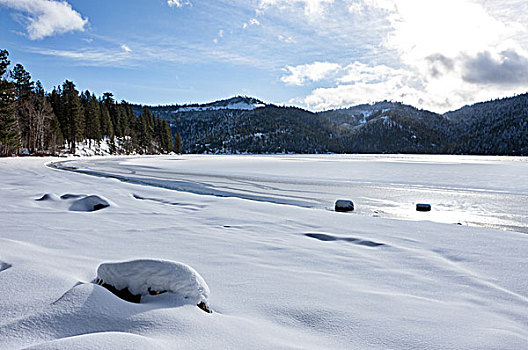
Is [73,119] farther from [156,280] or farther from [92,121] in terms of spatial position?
[156,280]

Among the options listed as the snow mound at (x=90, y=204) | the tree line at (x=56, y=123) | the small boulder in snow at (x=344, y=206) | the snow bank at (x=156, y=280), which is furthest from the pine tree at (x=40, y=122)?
the snow bank at (x=156, y=280)

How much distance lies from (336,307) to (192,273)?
151cm

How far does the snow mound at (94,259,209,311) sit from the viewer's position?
2959 mm

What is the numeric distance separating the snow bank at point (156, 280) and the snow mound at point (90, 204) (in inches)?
262

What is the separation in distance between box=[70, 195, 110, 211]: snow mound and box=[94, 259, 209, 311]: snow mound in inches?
262

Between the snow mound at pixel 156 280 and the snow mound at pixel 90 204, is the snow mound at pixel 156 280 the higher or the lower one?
the higher one

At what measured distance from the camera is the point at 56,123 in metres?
59.5

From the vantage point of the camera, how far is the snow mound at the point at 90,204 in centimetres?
877

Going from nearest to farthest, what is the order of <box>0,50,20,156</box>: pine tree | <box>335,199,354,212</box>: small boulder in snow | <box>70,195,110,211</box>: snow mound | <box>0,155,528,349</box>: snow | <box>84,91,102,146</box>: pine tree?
<box>0,155,528,349</box>: snow < <box>70,195,110,211</box>: snow mound < <box>335,199,354,212</box>: small boulder in snow < <box>0,50,20,156</box>: pine tree < <box>84,91,102,146</box>: pine tree

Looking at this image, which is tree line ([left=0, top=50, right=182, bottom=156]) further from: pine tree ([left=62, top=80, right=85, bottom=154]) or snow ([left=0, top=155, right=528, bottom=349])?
snow ([left=0, top=155, right=528, bottom=349])

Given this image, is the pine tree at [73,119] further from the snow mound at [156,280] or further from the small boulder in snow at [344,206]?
the snow mound at [156,280]

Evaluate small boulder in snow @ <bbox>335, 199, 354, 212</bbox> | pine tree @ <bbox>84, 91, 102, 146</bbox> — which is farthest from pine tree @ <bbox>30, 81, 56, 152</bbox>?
small boulder in snow @ <bbox>335, 199, 354, 212</bbox>

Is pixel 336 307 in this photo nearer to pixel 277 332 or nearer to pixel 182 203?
pixel 277 332

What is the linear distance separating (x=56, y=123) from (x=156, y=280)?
227 feet
